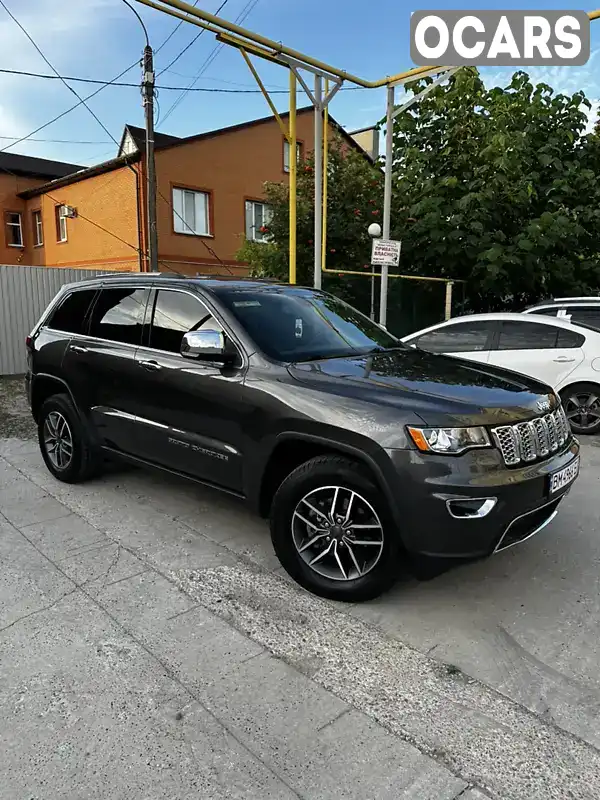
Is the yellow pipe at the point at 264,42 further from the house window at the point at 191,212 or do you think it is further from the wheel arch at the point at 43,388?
the house window at the point at 191,212

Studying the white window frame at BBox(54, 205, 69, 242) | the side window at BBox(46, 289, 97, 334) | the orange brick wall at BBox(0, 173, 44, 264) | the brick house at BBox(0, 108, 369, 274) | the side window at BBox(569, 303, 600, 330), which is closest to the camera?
the side window at BBox(46, 289, 97, 334)

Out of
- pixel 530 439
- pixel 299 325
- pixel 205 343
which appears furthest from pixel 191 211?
pixel 530 439

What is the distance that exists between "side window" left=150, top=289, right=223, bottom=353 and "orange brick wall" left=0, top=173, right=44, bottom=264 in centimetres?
2393

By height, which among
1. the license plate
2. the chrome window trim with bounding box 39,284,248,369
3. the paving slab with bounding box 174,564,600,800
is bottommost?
the paving slab with bounding box 174,564,600,800

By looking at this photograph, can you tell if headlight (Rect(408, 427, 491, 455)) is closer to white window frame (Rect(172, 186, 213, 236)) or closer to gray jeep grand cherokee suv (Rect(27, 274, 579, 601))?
gray jeep grand cherokee suv (Rect(27, 274, 579, 601))

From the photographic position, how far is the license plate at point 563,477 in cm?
318

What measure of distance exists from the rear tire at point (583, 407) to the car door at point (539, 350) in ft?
0.73

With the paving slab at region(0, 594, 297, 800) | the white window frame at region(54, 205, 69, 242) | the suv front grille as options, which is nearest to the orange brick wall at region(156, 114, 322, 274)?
the white window frame at region(54, 205, 69, 242)

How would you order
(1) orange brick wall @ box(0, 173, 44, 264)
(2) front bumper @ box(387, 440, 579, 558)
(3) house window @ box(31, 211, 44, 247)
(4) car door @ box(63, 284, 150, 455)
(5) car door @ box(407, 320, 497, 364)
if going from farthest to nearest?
(1) orange brick wall @ box(0, 173, 44, 264) < (3) house window @ box(31, 211, 44, 247) < (5) car door @ box(407, 320, 497, 364) < (4) car door @ box(63, 284, 150, 455) < (2) front bumper @ box(387, 440, 579, 558)

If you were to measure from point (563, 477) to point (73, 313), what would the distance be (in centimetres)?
408

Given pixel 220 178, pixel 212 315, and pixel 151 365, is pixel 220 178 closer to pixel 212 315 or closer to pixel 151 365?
pixel 151 365

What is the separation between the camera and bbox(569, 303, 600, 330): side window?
317 inches

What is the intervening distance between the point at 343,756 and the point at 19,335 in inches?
466

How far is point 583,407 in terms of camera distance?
24.4 ft
